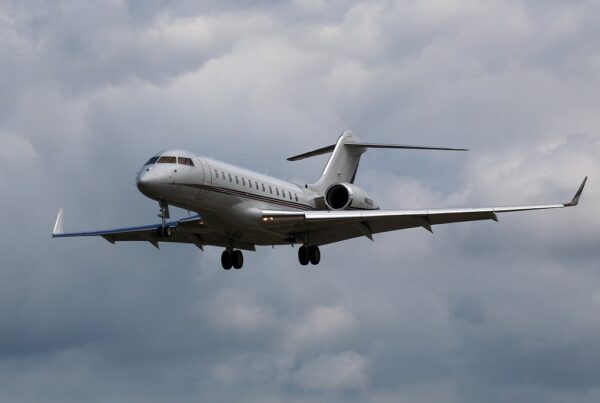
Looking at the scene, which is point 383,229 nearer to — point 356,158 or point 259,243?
point 259,243

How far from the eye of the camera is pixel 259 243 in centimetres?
4362

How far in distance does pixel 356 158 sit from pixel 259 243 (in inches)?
324

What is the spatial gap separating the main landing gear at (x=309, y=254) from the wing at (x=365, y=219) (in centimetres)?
43

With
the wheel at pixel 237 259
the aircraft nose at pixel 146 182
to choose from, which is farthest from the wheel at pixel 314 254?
the aircraft nose at pixel 146 182

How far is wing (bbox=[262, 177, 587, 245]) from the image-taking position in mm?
39188

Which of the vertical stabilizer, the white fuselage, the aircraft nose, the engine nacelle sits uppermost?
the vertical stabilizer

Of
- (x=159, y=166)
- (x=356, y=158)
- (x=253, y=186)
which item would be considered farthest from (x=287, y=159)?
(x=159, y=166)

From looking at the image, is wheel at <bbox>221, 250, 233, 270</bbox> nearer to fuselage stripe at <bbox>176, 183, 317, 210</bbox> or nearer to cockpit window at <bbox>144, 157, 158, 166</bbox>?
fuselage stripe at <bbox>176, 183, 317, 210</bbox>

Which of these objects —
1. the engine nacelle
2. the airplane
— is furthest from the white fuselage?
the engine nacelle

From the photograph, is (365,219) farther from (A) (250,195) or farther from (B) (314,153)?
(B) (314,153)

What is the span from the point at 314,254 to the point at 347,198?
2492 millimetres

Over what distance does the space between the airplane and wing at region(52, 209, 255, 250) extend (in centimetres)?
4

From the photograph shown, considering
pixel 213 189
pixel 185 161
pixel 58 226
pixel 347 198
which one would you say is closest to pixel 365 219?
pixel 347 198

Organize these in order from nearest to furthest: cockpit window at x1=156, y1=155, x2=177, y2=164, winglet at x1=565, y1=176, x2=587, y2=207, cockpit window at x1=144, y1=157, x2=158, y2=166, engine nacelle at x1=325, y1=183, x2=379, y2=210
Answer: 1. winglet at x1=565, y1=176, x2=587, y2=207
2. cockpit window at x1=156, y1=155, x2=177, y2=164
3. cockpit window at x1=144, y1=157, x2=158, y2=166
4. engine nacelle at x1=325, y1=183, x2=379, y2=210
